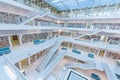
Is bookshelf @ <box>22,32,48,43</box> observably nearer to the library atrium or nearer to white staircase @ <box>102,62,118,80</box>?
the library atrium

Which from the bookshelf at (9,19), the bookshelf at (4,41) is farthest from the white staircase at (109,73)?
the bookshelf at (4,41)

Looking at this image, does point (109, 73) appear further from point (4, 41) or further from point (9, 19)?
point (9, 19)

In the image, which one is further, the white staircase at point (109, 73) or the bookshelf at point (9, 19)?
the white staircase at point (109, 73)

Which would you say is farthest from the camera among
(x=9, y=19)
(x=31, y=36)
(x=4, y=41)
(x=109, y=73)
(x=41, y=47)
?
(x=31, y=36)

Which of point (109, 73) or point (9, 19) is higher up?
point (9, 19)

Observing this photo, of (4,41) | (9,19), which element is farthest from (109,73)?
(9,19)

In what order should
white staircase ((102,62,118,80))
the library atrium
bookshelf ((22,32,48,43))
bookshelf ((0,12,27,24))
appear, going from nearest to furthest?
the library atrium < bookshelf ((0,12,27,24)) < white staircase ((102,62,118,80)) < bookshelf ((22,32,48,43))

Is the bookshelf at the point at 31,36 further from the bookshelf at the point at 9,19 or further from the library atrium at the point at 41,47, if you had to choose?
the bookshelf at the point at 9,19

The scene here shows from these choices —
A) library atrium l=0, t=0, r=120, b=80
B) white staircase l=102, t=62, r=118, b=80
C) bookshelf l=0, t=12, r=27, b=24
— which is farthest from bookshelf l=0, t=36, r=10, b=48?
white staircase l=102, t=62, r=118, b=80

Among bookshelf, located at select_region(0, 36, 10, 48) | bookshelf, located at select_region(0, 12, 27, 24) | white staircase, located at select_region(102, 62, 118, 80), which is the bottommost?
white staircase, located at select_region(102, 62, 118, 80)

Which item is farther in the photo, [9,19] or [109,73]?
[109,73]

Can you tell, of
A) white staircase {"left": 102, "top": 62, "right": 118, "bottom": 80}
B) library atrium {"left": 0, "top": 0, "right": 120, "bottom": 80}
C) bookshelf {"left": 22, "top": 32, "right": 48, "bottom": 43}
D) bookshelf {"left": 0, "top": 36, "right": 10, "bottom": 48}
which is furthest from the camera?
bookshelf {"left": 22, "top": 32, "right": 48, "bottom": 43}

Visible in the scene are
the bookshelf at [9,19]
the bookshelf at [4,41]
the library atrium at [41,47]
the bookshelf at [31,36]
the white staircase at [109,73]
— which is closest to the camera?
the library atrium at [41,47]

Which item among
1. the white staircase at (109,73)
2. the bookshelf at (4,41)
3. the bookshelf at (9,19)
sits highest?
the bookshelf at (9,19)
